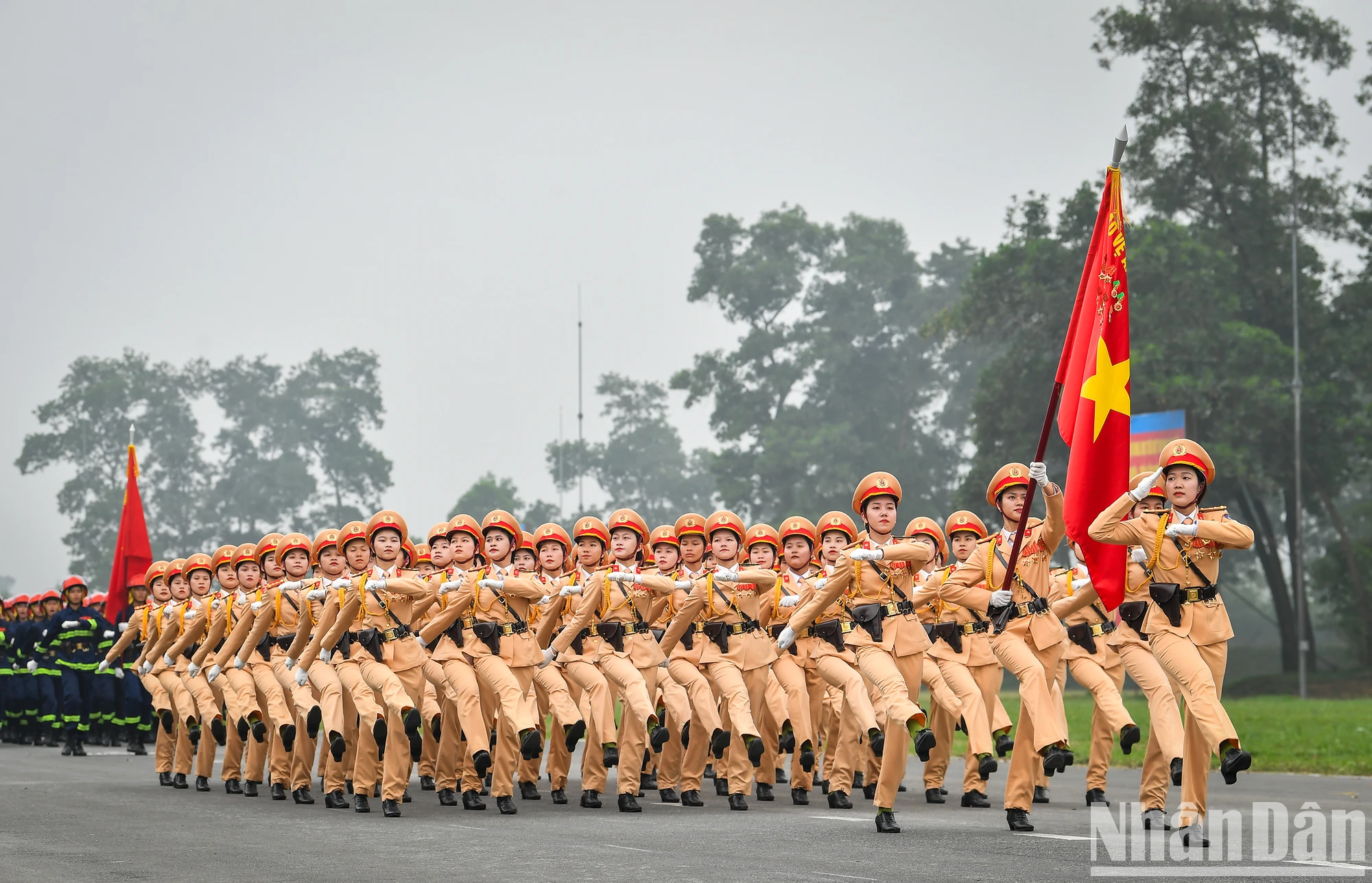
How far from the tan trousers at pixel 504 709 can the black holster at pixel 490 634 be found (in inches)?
3.6

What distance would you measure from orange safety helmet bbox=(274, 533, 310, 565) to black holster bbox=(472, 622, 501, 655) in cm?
212

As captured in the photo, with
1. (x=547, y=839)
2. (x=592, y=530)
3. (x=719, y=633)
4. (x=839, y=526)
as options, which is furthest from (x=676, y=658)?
(x=547, y=839)

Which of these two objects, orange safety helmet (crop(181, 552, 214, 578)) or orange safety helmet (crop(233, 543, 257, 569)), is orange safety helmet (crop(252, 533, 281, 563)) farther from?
orange safety helmet (crop(181, 552, 214, 578))

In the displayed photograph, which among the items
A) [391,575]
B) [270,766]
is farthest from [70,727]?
[391,575]

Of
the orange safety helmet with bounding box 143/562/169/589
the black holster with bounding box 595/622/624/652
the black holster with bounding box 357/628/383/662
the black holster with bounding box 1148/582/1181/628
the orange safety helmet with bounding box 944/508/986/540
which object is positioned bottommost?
the black holster with bounding box 357/628/383/662

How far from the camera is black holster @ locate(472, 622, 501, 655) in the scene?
42.8 ft

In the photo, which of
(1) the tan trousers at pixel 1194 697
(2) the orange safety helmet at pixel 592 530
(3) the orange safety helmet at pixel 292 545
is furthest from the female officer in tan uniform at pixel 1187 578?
(3) the orange safety helmet at pixel 292 545

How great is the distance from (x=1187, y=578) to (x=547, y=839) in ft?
13.7

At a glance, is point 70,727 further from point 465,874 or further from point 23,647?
point 465,874

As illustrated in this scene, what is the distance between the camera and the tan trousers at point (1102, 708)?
480 inches

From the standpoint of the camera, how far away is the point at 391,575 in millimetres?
13117

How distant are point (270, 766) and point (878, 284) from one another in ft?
167

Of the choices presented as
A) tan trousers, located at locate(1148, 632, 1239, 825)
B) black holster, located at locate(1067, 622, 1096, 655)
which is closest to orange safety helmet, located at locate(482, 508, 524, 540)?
black holster, located at locate(1067, 622, 1096, 655)

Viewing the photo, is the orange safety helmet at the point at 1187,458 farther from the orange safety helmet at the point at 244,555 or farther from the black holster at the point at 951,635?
the orange safety helmet at the point at 244,555
